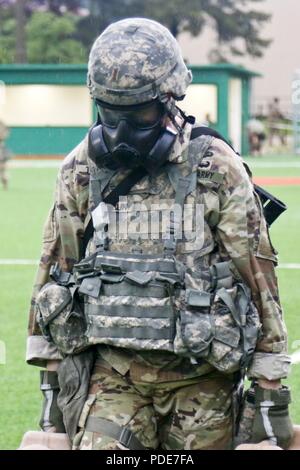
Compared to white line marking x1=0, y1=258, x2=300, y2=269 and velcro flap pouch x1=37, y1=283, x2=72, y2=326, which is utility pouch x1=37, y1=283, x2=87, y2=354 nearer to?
velcro flap pouch x1=37, y1=283, x2=72, y2=326

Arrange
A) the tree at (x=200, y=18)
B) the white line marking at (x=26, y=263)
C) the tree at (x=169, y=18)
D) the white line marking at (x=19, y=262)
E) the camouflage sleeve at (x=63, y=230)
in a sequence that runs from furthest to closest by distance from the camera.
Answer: the tree at (x=200, y=18) → the tree at (x=169, y=18) → the white line marking at (x=19, y=262) → the white line marking at (x=26, y=263) → the camouflage sleeve at (x=63, y=230)

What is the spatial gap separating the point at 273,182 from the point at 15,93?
20.6m

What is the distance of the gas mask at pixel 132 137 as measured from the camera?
4.14 meters

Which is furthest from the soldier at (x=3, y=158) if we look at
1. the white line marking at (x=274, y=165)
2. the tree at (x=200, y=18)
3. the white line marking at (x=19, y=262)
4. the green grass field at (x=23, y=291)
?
the tree at (x=200, y=18)

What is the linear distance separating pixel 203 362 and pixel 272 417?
0.33 meters

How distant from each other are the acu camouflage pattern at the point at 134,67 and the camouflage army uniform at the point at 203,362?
21 centimetres

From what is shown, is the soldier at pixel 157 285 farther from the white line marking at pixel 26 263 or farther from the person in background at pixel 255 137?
the person in background at pixel 255 137

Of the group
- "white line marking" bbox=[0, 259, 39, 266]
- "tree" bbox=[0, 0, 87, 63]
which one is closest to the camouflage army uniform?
"white line marking" bbox=[0, 259, 39, 266]

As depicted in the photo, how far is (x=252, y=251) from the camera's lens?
168 inches

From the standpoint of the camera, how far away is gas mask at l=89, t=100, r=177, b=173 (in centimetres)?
414

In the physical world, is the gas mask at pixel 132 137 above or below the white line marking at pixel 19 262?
above

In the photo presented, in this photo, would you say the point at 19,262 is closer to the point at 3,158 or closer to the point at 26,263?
the point at 26,263

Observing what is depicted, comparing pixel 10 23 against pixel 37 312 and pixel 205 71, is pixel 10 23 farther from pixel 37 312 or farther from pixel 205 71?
pixel 37 312

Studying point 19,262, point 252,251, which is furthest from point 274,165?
point 252,251
